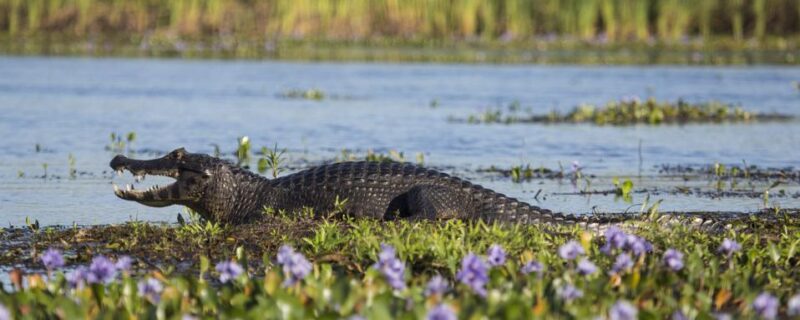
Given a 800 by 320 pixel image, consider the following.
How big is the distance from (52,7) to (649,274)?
30.0m

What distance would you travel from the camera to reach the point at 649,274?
6297mm

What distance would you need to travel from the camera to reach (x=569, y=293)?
18.2ft

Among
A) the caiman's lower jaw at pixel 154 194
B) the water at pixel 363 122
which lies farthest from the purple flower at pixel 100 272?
the water at pixel 363 122

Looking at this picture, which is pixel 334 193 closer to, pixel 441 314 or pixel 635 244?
pixel 635 244

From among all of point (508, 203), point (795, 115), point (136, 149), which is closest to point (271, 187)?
point (508, 203)

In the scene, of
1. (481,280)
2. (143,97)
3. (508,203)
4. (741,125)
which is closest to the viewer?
(481,280)

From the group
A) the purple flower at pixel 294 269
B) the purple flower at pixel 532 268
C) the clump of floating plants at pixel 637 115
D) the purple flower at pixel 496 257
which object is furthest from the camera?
the clump of floating plants at pixel 637 115

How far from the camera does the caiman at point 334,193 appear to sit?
888 cm

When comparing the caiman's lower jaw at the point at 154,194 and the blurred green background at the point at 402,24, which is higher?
the blurred green background at the point at 402,24

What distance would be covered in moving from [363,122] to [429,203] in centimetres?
837

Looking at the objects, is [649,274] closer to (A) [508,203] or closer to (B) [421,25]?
(A) [508,203]

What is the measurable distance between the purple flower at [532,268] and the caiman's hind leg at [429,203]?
2.36 metres

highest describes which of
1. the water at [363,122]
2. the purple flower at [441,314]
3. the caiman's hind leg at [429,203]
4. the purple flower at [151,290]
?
the purple flower at [441,314]

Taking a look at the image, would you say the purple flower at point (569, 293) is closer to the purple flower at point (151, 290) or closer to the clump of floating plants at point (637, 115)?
the purple flower at point (151, 290)
